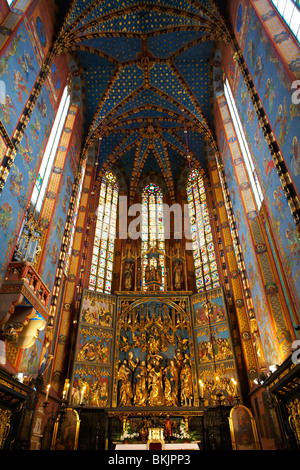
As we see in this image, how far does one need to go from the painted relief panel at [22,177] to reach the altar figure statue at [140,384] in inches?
332

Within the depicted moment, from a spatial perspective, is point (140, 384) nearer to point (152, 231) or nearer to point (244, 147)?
point (152, 231)

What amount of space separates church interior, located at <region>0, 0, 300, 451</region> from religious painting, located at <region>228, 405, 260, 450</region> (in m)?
0.05

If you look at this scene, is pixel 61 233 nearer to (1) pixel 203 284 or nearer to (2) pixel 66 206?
(2) pixel 66 206

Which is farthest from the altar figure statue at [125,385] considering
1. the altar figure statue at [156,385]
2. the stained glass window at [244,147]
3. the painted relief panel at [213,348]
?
the stained glass window at [244,147]

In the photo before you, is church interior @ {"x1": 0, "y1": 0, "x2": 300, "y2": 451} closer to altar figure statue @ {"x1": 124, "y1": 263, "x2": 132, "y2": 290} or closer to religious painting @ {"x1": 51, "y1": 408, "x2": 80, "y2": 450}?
religious painting @ {"x1": 51, "y1": 408, "x2": 80, "y2": 450}

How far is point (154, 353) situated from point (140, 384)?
151 centimetres

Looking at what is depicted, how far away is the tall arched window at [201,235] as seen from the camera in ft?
59.2

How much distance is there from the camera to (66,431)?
12234 mm

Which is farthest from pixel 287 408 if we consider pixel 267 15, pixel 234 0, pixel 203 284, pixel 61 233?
pixel 234 0

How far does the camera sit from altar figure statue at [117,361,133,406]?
1388 cm

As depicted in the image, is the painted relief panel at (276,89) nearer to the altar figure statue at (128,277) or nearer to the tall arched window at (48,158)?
the tall arched window at (48,158)

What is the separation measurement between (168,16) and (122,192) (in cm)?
1089

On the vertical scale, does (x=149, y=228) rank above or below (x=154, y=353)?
above

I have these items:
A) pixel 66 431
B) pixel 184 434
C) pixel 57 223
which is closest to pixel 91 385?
pixel 66 431
